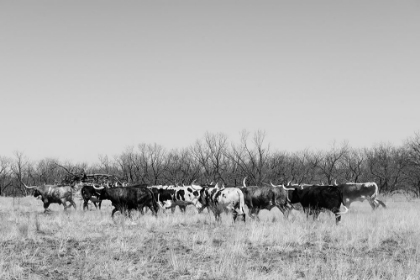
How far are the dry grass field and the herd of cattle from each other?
2.13 metres

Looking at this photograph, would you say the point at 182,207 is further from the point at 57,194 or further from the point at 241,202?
the point at 241,202

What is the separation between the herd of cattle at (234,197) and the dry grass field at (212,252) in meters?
2.13

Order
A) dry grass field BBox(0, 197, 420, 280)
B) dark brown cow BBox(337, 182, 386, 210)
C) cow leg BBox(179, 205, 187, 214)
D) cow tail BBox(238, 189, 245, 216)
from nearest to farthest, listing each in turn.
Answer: dry grass field BBox(0, 197, 420, 280) < cow tail BBox(238, 189, 245, 216) < dark brown cow BBox(337, 182, 386, 210) < cow leg BBox(179, 205, 187, 214)

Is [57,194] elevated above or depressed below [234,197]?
above

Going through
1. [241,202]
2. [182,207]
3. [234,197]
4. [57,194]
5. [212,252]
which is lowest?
[212,252]

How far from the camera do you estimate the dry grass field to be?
313 inches

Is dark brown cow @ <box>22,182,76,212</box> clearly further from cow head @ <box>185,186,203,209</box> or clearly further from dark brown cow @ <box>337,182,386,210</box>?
A: dark brown cow @ <box>337,182,386,210</box>

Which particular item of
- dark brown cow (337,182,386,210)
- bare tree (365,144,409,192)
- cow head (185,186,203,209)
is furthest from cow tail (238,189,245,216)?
bare tree (365,144,409,192)

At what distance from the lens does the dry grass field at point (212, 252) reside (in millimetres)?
7945

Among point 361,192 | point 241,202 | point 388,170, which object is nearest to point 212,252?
point 241,202

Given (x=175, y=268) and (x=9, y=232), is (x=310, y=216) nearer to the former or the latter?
(x=175, y=268)

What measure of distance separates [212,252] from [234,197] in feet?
20.9

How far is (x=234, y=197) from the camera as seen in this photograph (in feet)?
52.3

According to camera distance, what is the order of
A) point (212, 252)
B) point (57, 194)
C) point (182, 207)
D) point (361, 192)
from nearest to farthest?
point (212, 252)
point (361, 192)
point (57, 194)
point (182, 207)
